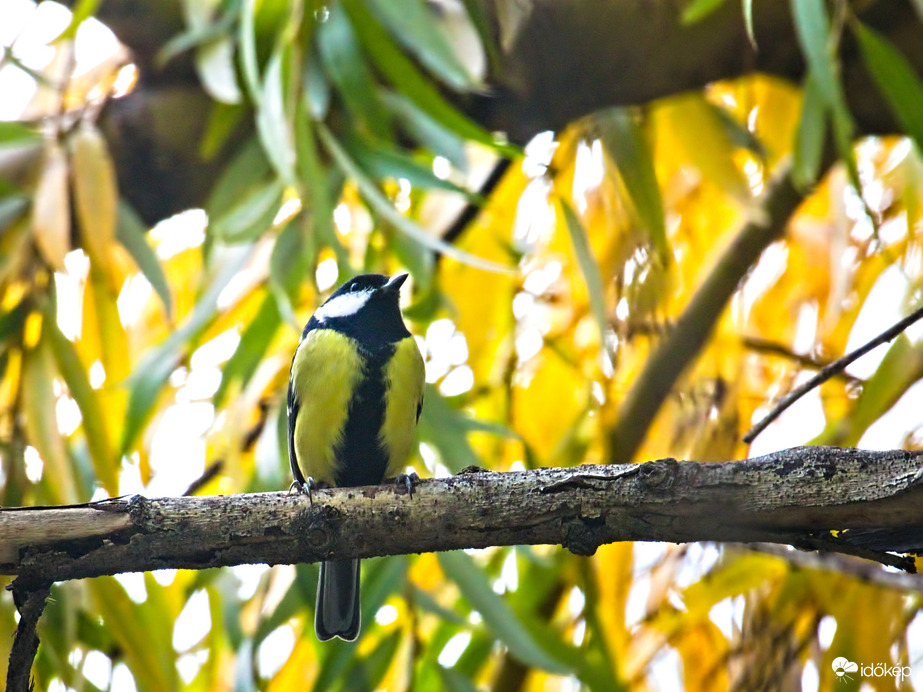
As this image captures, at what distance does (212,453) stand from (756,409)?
1380 millimetres

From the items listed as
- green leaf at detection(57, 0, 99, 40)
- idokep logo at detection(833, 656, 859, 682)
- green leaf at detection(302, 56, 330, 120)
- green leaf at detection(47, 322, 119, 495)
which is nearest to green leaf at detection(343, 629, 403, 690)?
green leaf at detection(47, 322, 119, 495)

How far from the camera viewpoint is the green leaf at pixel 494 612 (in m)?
1.79

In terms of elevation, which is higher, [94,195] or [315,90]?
[315,90]

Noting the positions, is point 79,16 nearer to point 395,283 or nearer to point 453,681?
point 395,283

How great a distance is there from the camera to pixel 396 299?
2.35 m

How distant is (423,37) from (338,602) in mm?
1222

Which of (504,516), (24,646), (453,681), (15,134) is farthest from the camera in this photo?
(15,134)

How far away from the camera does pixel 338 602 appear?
212 cm

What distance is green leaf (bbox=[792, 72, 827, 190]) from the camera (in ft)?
6.33

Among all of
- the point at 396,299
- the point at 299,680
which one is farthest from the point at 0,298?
the point at 299,680

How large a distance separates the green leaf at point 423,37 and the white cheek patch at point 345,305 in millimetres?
596

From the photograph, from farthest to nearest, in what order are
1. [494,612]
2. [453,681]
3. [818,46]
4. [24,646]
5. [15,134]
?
1. [15,134]
2. [453,681]
3. [494,612]
4. [818,46]
5. [24,646]

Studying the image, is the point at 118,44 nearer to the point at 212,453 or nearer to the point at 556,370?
the point at 212,453

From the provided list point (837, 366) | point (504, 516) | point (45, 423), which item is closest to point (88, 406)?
point (45, 423)
